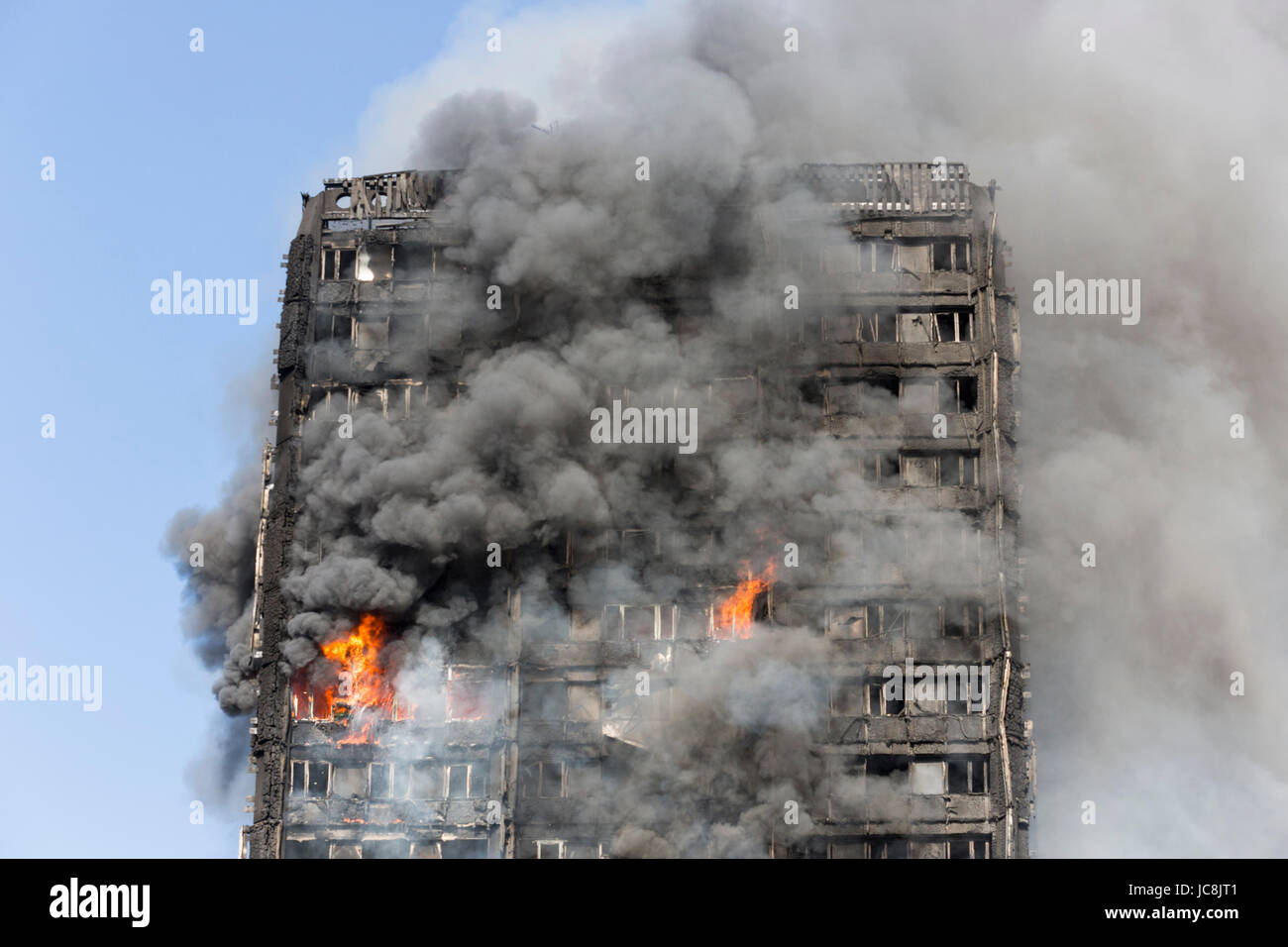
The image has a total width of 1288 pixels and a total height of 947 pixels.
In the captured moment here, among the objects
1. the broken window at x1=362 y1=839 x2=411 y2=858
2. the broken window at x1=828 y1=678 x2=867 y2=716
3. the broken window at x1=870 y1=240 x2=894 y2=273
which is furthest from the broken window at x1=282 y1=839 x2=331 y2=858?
the broken window at x1=870 y1=240 x2=894 y2=273

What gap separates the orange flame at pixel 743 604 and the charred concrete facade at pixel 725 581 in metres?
0.07

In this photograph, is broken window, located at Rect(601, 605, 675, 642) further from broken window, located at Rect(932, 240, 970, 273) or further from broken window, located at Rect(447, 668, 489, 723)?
broken window, located at Rect(932, 240, 970, 273)

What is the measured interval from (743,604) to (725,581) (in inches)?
31.6

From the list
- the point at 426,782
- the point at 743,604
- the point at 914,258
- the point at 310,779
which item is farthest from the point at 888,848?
the point at 914,258

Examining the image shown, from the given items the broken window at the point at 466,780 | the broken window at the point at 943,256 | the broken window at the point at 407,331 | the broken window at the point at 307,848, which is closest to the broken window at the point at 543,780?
the broken window at the point at 466,780

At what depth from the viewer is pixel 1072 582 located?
2226 inches

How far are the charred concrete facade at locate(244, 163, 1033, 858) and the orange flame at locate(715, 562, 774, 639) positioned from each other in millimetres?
66

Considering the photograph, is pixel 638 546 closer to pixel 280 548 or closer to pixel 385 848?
pixel 280 548

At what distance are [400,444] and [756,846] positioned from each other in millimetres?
14627

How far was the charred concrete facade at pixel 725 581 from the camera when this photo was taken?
51656 mm

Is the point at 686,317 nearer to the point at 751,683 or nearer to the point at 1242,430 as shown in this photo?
the point at 751,683
